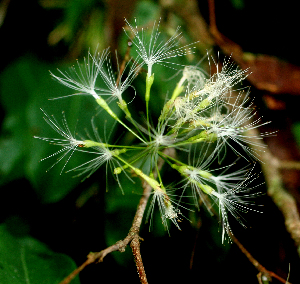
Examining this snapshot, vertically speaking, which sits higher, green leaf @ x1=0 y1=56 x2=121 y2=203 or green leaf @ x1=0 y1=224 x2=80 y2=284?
green leaf @ x1=0 y1=56 x2=121 y2=203

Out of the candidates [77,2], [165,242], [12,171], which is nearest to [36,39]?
[77,2]

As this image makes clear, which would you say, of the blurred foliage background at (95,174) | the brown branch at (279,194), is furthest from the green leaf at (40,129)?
the brown branch at (279,194)

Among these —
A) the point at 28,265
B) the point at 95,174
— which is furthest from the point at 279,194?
the point at 28,265

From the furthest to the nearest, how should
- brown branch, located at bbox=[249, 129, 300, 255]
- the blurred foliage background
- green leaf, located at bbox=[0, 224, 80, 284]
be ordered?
the blurred foliage background < brown branch, located at bbox=[249, 129, 300, 255] < green leaf, located at bbox=[0, 224, 80, 284]

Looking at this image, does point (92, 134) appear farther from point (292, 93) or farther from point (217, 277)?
point (292, 93)

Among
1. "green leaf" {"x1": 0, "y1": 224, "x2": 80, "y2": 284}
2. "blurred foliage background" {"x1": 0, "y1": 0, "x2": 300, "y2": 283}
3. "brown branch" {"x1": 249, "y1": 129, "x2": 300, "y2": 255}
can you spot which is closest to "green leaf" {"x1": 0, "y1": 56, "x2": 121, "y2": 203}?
"blurred foliage background" {"x1": 0, "y1": 0, "x2": 300, "y2": 283}

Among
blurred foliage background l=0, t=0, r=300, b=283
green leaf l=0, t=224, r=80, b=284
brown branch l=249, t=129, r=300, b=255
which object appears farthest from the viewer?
blurred foliage background l=0, t=0, r=300, b=283

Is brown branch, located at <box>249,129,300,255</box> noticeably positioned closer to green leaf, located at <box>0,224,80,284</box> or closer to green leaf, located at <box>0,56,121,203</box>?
green leaf, located at <box>0,56,121,203</box>

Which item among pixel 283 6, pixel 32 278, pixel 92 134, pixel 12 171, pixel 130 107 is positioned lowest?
pixel 32 278
